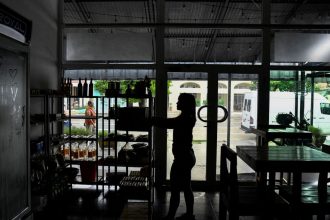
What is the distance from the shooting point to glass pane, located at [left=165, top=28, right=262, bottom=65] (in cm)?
532

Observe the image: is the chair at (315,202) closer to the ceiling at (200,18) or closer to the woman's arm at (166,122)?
the woman's arm at (166,122)

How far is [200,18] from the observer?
540 centimetres

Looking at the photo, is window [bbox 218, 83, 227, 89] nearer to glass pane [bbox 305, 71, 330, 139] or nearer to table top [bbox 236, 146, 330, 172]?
glass pane [bbox 305, 71, 330, 139]

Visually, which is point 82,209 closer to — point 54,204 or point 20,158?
point 54,204

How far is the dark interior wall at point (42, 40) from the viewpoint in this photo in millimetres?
4230

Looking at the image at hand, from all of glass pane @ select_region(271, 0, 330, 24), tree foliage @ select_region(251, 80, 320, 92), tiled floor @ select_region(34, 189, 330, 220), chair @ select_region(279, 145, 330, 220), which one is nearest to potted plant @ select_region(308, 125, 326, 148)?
tree foliage @ select_region(251, 80, 320, 92)

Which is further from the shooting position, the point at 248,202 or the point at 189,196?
the point at 189,196

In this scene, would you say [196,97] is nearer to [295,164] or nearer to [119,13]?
[119,13]

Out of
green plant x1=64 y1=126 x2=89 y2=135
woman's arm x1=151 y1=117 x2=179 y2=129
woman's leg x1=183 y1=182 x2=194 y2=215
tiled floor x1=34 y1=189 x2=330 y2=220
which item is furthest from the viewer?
green plant x1=64 y1=126 x2=89 y2=135

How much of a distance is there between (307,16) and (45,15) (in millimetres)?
4259

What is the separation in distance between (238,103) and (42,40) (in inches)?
130

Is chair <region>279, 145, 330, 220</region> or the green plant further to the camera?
the green plant

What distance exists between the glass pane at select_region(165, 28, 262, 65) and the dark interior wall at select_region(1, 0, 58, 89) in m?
1.86

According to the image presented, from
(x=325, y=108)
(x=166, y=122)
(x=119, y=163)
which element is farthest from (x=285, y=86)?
(x=119, y=163)
